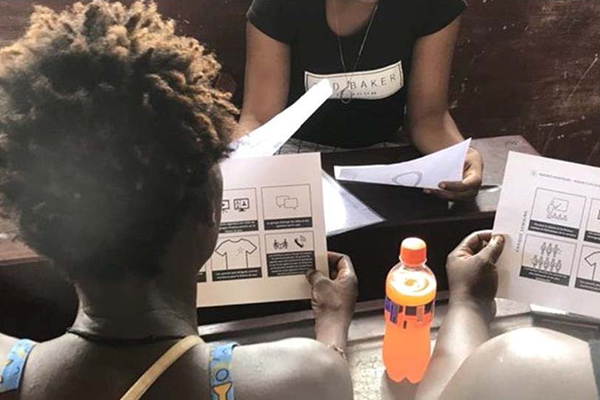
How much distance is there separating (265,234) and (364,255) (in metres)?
0.20

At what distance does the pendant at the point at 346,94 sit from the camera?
5.27 ft

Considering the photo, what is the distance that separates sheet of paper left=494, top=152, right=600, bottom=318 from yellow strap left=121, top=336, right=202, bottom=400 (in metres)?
0.47

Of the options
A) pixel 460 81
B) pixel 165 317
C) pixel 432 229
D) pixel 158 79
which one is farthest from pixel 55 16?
pixel 460 81

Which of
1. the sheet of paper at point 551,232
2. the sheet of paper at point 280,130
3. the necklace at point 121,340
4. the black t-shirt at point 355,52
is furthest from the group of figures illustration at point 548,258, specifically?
the black t-shirt at point 355,52

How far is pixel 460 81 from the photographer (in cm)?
205

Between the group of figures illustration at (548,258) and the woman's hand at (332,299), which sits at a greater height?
the group of figures illustration at (548,258)

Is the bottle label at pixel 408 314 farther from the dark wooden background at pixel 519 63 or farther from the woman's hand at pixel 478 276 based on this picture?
the dark wooden background at pixel 519 63

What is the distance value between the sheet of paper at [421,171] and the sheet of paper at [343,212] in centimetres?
3

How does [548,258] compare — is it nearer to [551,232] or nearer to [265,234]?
[551,232]

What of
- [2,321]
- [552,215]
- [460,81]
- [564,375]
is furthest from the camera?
[460,81]

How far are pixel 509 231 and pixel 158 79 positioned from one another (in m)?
0.54

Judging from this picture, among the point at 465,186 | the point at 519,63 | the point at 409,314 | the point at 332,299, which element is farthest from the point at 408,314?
the point at 519,63

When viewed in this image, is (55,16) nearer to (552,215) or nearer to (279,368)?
(279,368)

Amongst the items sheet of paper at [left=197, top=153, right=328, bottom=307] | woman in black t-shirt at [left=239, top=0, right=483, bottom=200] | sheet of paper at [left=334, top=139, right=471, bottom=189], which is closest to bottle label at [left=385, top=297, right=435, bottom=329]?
sheet of paper at [left=197, top=153, right=328, bottom=307]
